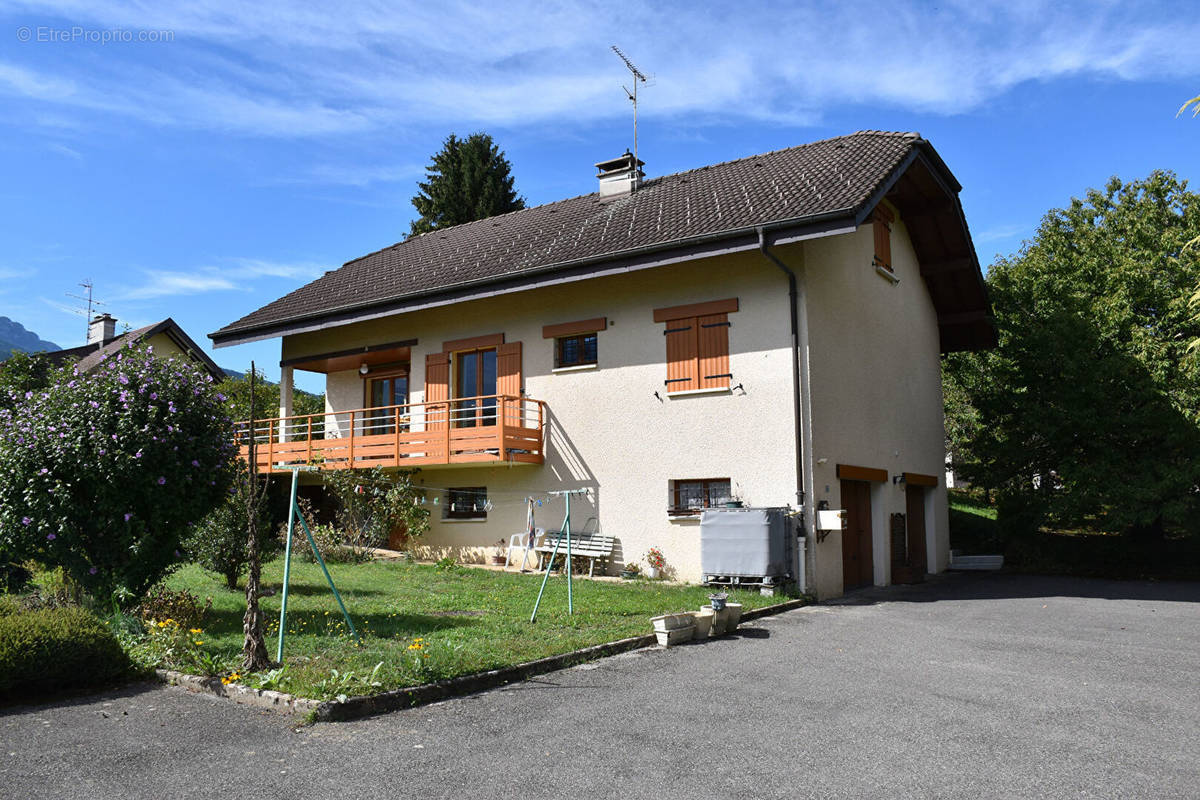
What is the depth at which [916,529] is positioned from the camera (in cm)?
1950

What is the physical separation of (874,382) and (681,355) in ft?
14.7

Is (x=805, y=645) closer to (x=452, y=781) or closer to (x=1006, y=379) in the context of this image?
(x=452, y=781)

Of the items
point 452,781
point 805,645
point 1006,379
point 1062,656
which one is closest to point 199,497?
point 452,781

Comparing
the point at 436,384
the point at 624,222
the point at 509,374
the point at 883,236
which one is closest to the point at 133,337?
the point at 436,384

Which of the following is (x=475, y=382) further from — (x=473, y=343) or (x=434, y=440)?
(x=434, y=440)

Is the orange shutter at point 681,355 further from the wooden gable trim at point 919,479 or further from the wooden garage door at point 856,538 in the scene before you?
the wooden gable trim at point 919,479

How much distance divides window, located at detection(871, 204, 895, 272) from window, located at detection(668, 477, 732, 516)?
20.4 ft

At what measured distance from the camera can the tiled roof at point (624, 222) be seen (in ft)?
48.8

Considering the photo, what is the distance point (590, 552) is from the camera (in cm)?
1623

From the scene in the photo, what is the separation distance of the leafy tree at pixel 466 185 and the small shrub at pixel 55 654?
1225 inches

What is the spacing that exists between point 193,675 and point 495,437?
922 centimetres

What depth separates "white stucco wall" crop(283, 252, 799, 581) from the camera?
14.8 meters

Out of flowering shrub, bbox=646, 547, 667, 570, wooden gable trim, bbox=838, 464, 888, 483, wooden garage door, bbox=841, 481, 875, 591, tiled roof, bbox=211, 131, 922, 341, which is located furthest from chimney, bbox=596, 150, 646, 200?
flowering shrub, bbox=646, 547, 667, 570

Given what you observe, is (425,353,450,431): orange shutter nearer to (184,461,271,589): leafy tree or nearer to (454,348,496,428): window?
(454,348,496,428): window
